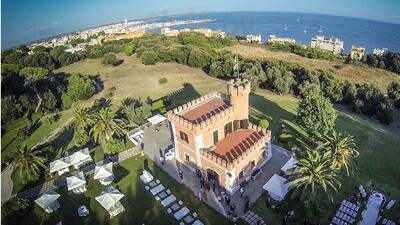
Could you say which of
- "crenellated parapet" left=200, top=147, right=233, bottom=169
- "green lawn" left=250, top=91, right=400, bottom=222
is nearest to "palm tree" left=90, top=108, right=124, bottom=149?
"crenellated parapet" left=200, top=147, right=233, bottom=169

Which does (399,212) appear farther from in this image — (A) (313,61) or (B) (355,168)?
(A) (313,61)

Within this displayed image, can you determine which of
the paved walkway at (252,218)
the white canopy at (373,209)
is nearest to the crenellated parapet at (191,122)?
the paved walkway at (252,218)

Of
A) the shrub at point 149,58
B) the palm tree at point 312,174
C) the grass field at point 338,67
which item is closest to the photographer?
the palm tree at point 312,174

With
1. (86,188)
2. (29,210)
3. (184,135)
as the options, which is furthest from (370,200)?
(29,210)

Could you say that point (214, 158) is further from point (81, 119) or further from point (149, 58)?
point (149, 58)

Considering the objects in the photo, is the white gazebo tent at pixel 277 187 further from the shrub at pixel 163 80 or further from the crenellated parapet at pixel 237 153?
the shrub at pixel 163 80

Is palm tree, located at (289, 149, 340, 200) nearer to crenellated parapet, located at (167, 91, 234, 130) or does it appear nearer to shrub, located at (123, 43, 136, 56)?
crenellated parapet, located at (167, 91, 234, 130)
